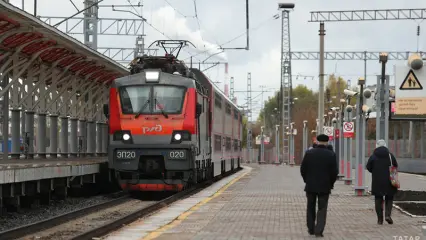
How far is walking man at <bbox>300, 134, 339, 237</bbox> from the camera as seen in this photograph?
13383mm

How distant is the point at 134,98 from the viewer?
2284 cm

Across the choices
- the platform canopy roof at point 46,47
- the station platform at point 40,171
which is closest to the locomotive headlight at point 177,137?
the station platform at point 40,171

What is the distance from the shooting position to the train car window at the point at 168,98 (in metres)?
22.7

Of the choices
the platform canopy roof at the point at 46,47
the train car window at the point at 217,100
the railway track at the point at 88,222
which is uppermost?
the platform canopy roof at the point at 46,47

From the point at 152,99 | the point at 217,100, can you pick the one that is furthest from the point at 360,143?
the point at 152,99

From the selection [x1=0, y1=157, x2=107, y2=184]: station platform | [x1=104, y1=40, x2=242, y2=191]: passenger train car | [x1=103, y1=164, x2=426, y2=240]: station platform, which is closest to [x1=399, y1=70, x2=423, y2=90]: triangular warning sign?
[x1=103, y1=164, x2=426, y2=240]: station platform

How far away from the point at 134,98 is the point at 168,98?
3.15 ft

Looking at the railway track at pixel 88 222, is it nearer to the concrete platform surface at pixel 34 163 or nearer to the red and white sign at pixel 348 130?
the concrete platform surface at pixel 34 163

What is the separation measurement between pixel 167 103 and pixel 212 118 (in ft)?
19.4

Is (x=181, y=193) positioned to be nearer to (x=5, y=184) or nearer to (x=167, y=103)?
(x=167, y=103)

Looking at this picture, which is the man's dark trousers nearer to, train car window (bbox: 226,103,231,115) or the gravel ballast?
the gravel ballast

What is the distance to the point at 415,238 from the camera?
1276 centimetres

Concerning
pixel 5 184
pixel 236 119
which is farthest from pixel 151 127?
pixel 236 119

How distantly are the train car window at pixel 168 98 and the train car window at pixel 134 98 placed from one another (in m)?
0.23
